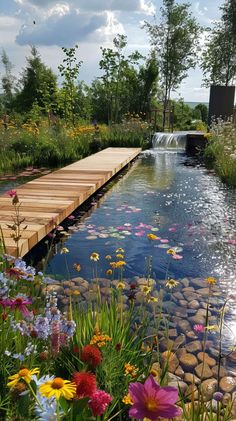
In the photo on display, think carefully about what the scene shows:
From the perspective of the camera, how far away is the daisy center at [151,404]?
0.59 meters

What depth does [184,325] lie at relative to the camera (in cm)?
243

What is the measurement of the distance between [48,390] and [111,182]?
6.38 meters

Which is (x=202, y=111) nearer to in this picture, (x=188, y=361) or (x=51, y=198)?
(x=51, y=198)

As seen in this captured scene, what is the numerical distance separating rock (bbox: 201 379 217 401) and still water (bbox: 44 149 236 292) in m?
0.69

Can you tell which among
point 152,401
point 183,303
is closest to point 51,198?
point 183,303

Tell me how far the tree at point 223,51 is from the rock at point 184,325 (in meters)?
20.1

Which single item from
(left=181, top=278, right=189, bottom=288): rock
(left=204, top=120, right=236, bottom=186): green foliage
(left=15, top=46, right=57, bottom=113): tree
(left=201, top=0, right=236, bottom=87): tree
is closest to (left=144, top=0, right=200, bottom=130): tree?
(left=201, top=0, right=236, bottom=87): tree

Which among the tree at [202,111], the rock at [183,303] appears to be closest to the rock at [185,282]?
the rock at [183,303]

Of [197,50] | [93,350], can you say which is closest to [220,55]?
[197,50]

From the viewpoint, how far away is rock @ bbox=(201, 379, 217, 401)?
1.85m

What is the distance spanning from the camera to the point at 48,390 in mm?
668

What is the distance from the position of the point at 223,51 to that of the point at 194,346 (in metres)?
20.6

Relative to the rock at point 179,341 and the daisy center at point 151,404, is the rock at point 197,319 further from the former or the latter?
the daisy center at point 151,404

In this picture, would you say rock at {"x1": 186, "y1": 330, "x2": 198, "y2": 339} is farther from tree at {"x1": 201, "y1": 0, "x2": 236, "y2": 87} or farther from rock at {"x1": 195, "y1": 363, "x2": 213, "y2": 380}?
tree at {"x1": 201, "y1": 0, "x2": 236, "y2": 87}
